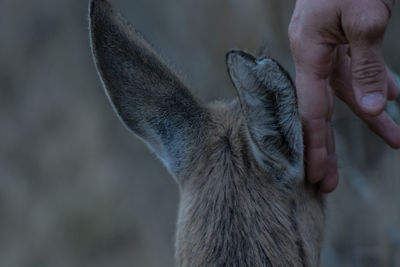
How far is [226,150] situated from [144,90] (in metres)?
0.49

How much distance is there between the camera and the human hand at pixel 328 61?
→ 10.1 feet

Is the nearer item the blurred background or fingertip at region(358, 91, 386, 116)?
fingertip at region(358, 91, 386, 116)

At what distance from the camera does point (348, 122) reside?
630 centimetres

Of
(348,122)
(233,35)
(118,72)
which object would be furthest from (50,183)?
(118,72)

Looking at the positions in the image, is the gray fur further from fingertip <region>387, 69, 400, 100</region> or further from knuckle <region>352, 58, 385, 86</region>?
fingertip <region>387, 69, 400, 100</region>

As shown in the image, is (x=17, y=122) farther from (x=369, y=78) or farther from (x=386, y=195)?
(x=369, y=78)

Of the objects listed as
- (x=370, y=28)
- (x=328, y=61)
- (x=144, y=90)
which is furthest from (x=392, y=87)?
(x=144, y=90)

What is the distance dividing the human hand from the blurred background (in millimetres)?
1840

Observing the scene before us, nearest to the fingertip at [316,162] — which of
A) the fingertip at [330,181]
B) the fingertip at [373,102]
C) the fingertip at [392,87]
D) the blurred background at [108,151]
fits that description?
the fingertip at [330,181]

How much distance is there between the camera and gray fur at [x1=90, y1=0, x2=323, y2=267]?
2.96 meters

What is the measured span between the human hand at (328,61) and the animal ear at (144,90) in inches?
20.4

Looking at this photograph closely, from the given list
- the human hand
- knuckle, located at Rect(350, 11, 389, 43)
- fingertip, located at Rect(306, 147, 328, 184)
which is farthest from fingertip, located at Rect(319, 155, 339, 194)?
knuckle, located at Rect(350, 11, 389, 43)

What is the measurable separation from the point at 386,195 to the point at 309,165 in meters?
2.96

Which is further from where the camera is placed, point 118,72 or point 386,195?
point 386,195
